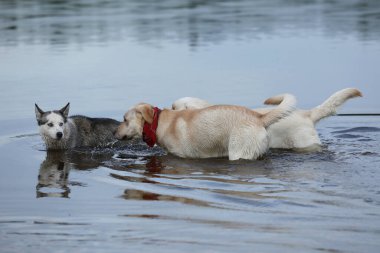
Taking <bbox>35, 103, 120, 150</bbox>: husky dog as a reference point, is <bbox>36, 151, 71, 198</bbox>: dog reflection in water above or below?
below

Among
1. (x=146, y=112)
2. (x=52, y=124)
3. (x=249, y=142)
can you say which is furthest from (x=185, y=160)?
(x=52, y=124)

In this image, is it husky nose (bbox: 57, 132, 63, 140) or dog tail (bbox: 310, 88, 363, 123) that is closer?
dog tail (bbox: 310, 88, 363, 123)

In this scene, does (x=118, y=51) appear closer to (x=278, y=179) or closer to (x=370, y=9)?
(x=370, y=9)

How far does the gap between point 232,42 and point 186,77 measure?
166 inches

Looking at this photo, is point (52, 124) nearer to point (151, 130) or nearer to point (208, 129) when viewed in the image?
point (151, 130)

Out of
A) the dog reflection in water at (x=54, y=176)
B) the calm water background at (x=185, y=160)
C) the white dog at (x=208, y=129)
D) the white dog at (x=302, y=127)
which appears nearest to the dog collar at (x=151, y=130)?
the white dog at (x=208, y=129)

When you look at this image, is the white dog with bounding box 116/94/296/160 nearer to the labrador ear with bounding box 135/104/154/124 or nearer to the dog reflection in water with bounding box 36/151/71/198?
the labrador ear with bounding box 135/104/154/124

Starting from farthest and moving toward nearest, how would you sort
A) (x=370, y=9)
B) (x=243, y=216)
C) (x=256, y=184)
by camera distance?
(x=370, y=9), (x=256, y=184), (x=243, y=216)

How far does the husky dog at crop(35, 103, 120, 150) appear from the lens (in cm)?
1197

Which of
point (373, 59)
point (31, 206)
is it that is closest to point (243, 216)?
point (31, 206)

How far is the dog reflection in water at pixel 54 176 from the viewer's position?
9.29 meters

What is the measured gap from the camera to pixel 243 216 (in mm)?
7801

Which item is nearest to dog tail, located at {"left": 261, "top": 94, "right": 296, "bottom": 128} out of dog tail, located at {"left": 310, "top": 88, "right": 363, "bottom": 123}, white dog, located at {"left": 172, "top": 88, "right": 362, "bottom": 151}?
white dog, located at {"left": 172, "top": 88, "right": 362, "bottom": 151}

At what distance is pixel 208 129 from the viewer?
422 inches
